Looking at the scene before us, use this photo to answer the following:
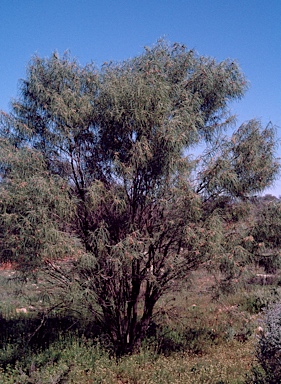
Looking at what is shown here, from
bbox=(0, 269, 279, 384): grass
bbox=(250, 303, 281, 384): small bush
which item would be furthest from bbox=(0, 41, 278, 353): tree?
bbox=(250, 303, 281, 384): small bush

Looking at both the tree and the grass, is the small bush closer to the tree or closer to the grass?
the grass

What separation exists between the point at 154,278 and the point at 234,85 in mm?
3979

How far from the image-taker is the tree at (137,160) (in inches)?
250

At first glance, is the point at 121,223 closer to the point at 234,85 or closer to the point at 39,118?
the point at 39,118

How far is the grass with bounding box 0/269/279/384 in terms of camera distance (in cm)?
594

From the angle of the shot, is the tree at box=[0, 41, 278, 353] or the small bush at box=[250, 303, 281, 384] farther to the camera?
the tree at box=[0, 41, 278, 353]

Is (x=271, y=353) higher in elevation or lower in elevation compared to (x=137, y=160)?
lower

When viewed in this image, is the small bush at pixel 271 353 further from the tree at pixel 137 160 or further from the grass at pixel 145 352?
the tree at pixel 137 160

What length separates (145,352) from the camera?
7.35 meters

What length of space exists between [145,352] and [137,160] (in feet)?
12.1

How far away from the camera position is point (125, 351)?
747 cm

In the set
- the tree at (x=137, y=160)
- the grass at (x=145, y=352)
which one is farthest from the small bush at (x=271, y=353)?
the tree at (x=137, y=160)

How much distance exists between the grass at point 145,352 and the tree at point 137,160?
2.28 ft

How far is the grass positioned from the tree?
0.69m
